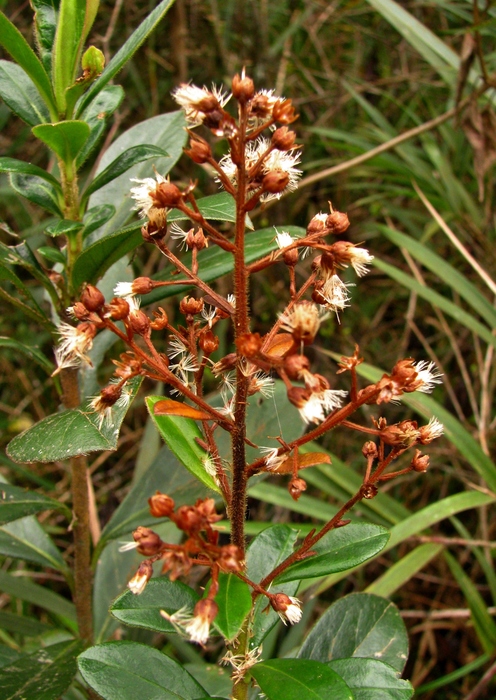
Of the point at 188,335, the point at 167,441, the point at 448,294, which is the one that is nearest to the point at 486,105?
the point at 448,294

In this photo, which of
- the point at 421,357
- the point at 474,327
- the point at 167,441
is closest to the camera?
the point at 167,441

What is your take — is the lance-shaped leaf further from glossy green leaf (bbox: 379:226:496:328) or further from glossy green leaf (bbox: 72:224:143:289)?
glossy green leaf (bbox: 379:226:496:328)

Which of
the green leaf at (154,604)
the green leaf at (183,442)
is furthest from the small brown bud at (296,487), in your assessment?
the green leaf at (154,604)

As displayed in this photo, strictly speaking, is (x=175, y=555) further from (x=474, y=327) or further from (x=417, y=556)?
(x=474, y=327)

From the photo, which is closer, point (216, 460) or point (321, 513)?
point (216, 460)

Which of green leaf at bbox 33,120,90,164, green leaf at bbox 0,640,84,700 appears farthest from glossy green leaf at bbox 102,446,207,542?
green leaf at bbox 33,120,90,164

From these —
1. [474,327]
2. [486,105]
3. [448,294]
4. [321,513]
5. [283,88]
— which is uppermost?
[283,88]

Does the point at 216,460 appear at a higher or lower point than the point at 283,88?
lower
